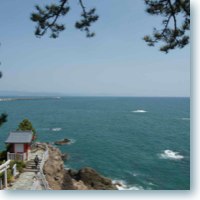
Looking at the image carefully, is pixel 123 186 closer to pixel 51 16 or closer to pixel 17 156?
pixel 17 156

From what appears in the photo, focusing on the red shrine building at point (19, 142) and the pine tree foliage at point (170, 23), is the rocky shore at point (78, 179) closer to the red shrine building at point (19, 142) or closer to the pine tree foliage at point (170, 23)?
the red shrine building at point (19, 142)

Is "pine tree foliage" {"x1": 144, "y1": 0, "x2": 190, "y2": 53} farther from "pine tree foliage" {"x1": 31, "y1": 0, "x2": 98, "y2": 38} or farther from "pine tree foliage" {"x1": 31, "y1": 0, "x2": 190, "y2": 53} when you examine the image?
"pine tree foliage" {"x1": 31, "y1": 0, "x2": 98, "y2": 38}

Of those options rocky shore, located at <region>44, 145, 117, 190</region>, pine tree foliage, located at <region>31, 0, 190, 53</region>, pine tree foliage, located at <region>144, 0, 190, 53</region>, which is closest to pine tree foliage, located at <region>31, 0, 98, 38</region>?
pine tree foliage, located at <region>31, 0, 190, 53</region>

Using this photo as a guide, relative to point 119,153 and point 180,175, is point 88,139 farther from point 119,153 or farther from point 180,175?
point 180,175

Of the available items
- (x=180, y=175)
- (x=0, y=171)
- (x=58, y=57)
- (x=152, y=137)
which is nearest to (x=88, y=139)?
(x=152, y=137)

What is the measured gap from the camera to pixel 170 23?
10.3ft

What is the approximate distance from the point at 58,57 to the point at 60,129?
19811mm

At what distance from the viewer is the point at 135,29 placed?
13.2 ft

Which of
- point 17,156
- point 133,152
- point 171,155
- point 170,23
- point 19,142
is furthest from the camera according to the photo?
point 133,152

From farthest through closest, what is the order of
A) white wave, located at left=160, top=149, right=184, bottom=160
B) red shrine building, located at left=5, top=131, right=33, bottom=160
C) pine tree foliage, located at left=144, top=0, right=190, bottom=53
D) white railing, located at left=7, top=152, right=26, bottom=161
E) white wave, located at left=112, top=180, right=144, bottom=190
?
white wave, located at left=160, top=149, right=184, bottom=160 < white wave, located at left=112, top=180, right=144, bottom=190 < red shrine building, located at left=5, top=131, right=33, bottom=160 < white railing, located at left=7, top=152, right=26, bottom=161 < pine tree foliage, located at left=144, top=0, right=190, bottom=53

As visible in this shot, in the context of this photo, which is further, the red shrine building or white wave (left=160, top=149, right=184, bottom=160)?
white wave (left=160, top=149, right=184, bottom=160)

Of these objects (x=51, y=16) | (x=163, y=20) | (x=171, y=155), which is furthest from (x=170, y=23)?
(x=171, y=155)

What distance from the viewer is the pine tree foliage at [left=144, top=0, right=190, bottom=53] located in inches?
124

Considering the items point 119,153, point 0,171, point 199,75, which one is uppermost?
point 199,75
